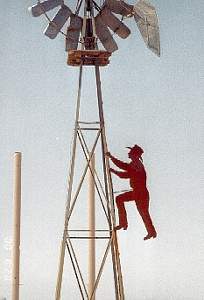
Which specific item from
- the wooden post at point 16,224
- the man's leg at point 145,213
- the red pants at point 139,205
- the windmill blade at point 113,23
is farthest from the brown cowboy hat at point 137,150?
the wooden post at point 16,224

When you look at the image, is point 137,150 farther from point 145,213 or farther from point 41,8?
point 41,8

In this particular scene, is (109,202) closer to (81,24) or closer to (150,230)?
(150,230)

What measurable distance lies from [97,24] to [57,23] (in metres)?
0.82

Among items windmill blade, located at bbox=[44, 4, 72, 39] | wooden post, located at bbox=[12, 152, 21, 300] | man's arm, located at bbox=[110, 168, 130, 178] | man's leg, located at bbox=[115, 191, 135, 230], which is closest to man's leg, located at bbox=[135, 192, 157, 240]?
man's leg, located at bbox=[115, 191, 135, 230]

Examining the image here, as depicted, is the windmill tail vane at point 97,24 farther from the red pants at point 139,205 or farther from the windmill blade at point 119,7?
the red pants at point 139,205

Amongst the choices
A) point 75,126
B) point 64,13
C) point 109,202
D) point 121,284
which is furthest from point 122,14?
point 121,284

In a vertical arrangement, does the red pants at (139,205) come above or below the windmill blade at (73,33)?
below

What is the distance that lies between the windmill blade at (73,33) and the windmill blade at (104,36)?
0.39m

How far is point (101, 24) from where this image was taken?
11422 mm

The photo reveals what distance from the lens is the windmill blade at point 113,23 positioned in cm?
1135

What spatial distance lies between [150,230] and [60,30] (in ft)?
13.6

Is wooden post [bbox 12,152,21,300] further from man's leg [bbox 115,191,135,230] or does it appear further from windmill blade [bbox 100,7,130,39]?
windmill blade [bbox 100,7,130,39]

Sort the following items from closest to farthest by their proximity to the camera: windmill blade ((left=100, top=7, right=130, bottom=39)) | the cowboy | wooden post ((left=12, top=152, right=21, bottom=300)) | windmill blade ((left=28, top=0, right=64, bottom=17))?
1. the cowboy
2. windmill blade ((left=28, top=0, right=64, bottom=17))
3. windmill blade ((left=100, top=7, right=130, bottom=39))
4. wooden post ((left=12, top=152, right=21, bottom=300))

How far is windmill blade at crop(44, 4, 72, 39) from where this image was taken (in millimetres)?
11105
